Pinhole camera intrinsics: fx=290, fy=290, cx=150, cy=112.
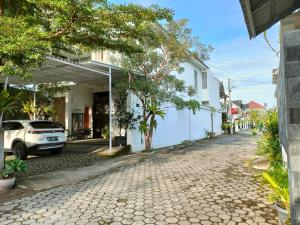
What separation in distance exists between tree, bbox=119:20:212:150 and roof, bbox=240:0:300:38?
7.77 metres

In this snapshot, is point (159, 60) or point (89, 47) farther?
point (159, 60)

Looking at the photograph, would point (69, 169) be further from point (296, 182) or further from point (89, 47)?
point (296, 182)

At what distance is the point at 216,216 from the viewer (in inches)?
199

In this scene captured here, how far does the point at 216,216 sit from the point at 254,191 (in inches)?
78.3

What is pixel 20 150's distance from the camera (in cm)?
1218

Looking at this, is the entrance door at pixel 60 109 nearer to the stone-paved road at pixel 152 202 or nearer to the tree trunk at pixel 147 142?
the tree trunk at pixel 147 142

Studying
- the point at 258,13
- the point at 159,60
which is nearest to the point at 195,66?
the point at 159,60

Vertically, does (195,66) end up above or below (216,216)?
above

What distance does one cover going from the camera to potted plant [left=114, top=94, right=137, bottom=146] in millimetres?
14248

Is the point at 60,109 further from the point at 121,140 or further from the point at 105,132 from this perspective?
the point at 121,140

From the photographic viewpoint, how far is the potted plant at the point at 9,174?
6773mm

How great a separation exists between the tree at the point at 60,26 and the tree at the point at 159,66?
4.00 m

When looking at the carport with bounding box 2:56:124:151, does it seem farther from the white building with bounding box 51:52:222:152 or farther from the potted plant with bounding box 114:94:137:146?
the white building with bounding box 51:52:222:152

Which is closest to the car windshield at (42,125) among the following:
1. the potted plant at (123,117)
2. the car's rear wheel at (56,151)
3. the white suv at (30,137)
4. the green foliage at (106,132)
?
the white suv at (30,137)
